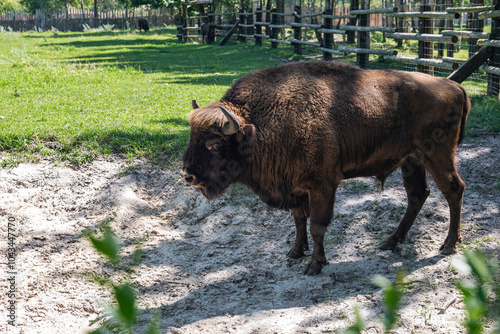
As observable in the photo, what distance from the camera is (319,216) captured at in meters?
4.79

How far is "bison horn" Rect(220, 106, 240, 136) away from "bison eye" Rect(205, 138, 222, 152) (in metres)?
0.13

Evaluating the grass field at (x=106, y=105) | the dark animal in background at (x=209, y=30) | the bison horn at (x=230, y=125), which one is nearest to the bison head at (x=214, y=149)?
the bison horn at (x=230, y=125)

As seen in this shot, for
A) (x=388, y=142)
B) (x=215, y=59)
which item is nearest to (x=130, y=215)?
(x=388, y=142)

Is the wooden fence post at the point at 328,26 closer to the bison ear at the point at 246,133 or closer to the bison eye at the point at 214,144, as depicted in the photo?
the bison ear at the point at 246,133

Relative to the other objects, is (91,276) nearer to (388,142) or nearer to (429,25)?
(388,142)

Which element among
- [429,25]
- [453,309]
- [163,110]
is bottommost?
[453,309]

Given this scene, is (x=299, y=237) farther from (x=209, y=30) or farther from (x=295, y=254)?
(x=209, y=30)

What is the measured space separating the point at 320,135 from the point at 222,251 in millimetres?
1982

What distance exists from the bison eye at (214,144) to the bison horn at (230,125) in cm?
13

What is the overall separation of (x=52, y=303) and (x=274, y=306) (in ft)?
7.53

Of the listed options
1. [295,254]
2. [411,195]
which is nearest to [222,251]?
[295,254]

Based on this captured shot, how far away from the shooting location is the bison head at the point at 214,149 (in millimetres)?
4750

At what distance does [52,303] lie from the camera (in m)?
4.84

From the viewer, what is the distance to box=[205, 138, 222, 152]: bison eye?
15.6 ft
